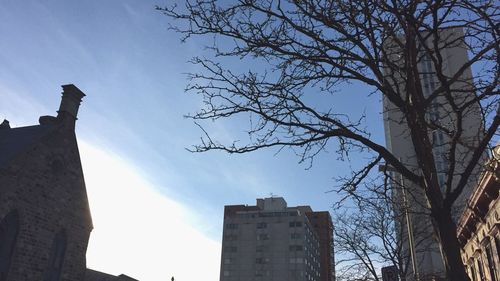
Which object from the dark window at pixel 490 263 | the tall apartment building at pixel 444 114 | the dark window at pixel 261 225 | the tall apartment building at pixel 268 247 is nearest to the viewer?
the tall apartment building at pixel 444 114

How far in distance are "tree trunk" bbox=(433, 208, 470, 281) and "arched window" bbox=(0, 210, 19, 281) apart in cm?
1987

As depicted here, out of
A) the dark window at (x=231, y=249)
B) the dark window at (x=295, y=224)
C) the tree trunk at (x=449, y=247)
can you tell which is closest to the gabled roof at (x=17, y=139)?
the tree trunk at (x=449, y=247)

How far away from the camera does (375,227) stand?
1196 inches

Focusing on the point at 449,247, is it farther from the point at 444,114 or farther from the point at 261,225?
the point at 261,225

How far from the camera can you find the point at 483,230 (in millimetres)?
17422

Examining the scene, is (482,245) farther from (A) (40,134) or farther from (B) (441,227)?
(A) (40,134)

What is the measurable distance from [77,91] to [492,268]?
24.4 meters

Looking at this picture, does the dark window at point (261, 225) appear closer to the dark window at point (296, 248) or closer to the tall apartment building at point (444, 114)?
the dark window at point (296, 248)

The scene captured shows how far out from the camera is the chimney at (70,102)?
90.4 feet

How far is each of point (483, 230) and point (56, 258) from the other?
68.2ft

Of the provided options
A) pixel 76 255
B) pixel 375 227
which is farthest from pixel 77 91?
pixel 375 227

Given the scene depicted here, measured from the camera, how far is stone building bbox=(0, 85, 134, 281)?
21.8 m

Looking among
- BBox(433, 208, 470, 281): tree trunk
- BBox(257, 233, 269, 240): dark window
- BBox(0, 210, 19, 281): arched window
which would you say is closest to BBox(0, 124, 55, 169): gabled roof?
BBox(0, 210, 19, 281): arched window

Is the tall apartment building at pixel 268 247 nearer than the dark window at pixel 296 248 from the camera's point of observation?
Yes
